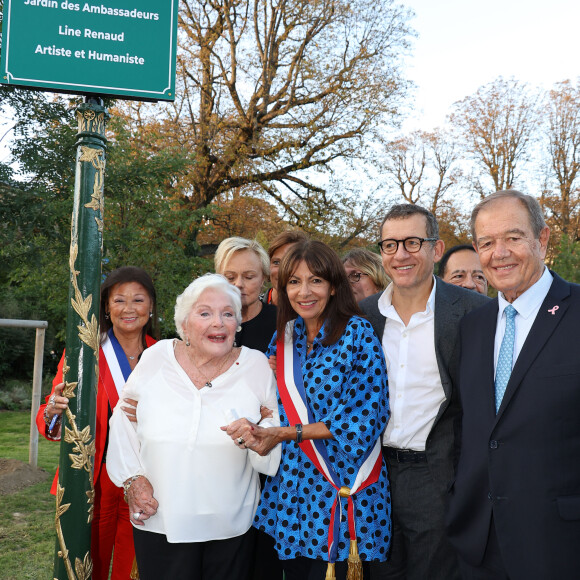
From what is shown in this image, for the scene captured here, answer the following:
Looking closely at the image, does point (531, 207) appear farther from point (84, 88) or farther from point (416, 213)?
point (84, 88)

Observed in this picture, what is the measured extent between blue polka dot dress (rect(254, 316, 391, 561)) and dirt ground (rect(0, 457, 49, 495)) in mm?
5535

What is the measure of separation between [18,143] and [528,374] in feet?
28.3

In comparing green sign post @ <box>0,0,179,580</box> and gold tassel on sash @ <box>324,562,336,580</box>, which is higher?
green sign post @ <box>0,0,179,580</box>

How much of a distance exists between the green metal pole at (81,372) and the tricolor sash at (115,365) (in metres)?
0.70

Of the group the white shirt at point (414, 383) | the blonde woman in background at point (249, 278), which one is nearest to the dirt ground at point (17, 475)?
the blonde woman in background at point (249, 278)

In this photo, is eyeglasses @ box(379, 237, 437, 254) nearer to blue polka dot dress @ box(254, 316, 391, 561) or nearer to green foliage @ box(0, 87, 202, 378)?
blue polka dot dress @ box(254, 316, 391, 561)

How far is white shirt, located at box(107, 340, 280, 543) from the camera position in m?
2.61

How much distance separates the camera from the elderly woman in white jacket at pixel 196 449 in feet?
8.57

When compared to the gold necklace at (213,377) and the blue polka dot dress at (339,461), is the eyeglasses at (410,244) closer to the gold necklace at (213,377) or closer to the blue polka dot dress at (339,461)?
the blue polka dot dress at (339,461)

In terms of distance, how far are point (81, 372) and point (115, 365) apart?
822 mm

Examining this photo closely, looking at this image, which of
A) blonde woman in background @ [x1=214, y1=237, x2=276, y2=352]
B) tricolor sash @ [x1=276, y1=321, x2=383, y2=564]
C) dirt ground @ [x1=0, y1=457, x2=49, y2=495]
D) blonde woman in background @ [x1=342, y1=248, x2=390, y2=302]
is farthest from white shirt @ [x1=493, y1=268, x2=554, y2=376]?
dirt ground @ [x1=0, y1=457, x2=49, y2=495]

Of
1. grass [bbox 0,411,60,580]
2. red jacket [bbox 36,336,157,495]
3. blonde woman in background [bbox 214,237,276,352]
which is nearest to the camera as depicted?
red jacket [bbox 36,336,157,495]

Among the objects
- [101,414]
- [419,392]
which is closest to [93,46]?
[101,414]

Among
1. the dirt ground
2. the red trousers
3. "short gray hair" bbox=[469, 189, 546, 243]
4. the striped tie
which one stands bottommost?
the dirt ground
